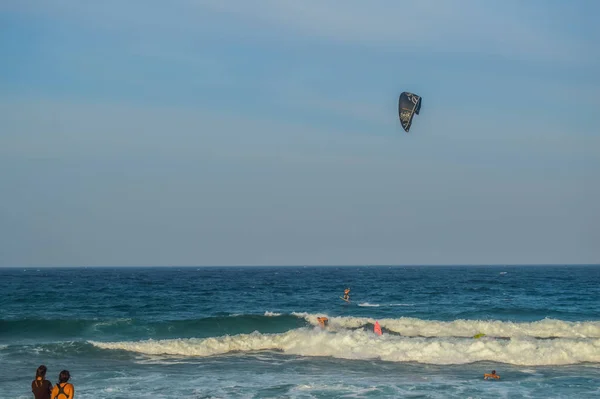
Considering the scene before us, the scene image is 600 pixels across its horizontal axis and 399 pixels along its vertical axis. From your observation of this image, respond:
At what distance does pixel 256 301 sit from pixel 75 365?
2864cm

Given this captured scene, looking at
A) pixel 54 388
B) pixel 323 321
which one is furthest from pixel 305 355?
pixel 54 388

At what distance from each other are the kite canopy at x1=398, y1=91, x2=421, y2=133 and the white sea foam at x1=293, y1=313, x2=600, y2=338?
11060 mm

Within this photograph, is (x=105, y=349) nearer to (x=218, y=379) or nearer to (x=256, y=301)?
(x=218, y=379)

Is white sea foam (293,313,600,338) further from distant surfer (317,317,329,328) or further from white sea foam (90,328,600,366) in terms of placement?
white sea foam (90,328,600,366)

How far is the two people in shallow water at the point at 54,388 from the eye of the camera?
12.4m

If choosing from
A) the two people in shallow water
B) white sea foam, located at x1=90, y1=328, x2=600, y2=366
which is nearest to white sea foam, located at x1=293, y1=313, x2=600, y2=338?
white sea foam, located at x1=90, y1=328, x2=600, y2=366

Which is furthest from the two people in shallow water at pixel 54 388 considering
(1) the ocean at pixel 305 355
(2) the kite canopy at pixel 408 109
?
(2) the kite canopy at pixel 408 109

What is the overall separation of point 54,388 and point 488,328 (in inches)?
993

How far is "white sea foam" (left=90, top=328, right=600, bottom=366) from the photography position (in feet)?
79.2

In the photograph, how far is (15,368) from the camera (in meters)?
23.0

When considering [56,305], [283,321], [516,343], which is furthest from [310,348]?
[56,305]

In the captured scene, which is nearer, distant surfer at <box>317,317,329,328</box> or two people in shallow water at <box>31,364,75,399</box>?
two people in shallow water at <box>31,364,75,399</box>

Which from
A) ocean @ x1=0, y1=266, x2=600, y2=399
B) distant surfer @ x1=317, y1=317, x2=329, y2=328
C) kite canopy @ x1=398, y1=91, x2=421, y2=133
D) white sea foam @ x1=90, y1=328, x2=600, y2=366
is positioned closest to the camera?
ocean @ x1=0, y1=266, x2=600, y2=399

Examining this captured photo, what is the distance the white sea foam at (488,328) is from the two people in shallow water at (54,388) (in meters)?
21.9
